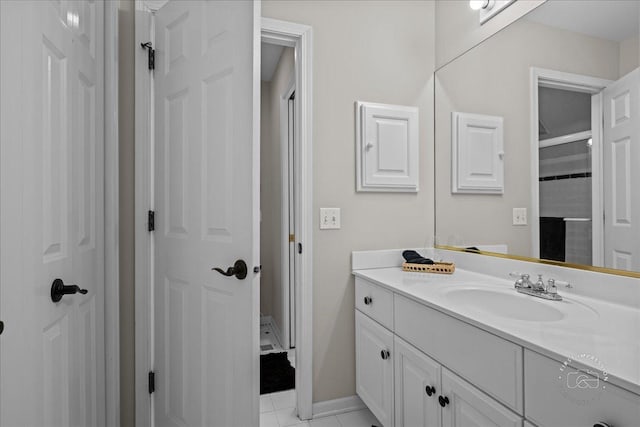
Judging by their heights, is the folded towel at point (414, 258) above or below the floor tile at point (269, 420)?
above

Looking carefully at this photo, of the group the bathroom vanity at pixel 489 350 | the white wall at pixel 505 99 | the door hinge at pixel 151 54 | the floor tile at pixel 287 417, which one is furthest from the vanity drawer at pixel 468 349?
the door hinge at pixel 151 54

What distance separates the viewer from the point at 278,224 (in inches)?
120

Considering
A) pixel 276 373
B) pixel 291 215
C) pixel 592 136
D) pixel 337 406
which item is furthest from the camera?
pixel 291 215

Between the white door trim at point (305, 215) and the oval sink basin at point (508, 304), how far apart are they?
742 millimetres

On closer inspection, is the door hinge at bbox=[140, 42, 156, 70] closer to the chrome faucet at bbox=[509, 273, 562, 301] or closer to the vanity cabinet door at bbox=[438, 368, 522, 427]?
the vanity cabinet door at bbox=[438, 368, 522, 427]

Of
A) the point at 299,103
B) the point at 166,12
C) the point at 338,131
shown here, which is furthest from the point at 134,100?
the point at 338,131

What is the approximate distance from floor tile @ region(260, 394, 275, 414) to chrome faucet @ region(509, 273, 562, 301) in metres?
1.47

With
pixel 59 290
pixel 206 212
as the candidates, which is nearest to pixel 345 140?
pixel 206 212

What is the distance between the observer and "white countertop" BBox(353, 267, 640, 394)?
0.69m

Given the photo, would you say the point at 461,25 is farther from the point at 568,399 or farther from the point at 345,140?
the point at 568,399

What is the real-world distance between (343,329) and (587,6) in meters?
1.83

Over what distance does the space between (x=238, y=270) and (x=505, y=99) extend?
4.93ft

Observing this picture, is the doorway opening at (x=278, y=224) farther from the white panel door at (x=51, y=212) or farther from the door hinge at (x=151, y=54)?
the white panel door at (x=51, y=212)

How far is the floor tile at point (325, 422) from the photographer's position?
1.69 m
